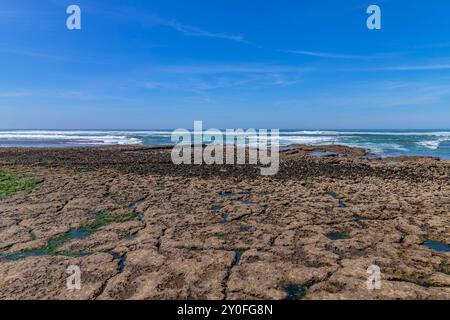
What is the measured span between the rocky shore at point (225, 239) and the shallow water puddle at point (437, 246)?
0.06 meters

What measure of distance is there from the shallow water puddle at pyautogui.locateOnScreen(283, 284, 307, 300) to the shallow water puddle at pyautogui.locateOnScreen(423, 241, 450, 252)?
3.29m

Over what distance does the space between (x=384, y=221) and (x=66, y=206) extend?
870 centimetres

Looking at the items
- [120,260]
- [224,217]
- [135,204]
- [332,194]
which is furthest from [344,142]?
[120,260]

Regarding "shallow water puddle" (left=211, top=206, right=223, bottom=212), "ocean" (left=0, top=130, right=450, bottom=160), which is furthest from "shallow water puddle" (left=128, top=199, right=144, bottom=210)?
"ocean" (left=0, top=130, right=450, bottom=160)

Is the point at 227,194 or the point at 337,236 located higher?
the point at 227,194

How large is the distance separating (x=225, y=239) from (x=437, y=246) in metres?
4.34

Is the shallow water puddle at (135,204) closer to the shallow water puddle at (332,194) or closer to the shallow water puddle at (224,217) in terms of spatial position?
the shallow water puddle at (224,217)

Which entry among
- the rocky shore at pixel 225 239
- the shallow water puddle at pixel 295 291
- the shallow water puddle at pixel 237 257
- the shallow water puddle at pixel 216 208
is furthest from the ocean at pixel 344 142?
the shallow water puddle at pixel 295 291

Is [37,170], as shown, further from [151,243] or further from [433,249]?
[433,249]

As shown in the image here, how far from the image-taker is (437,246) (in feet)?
19.6

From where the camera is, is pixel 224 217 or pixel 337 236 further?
pixel 224 217

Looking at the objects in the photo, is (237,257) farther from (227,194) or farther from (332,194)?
(332,194)

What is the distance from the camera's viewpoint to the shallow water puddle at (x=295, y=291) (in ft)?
14.1

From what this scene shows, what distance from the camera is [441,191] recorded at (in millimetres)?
10375
